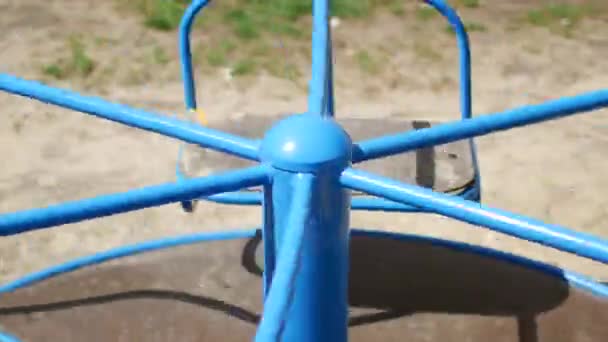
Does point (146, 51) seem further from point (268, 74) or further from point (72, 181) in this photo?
point (72, 181)

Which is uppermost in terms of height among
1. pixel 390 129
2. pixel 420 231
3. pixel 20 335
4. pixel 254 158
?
pixel 254 158

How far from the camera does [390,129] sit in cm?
145

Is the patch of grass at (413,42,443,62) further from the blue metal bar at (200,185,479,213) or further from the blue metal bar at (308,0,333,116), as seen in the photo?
the blue metal bar at (308,0,333,116)

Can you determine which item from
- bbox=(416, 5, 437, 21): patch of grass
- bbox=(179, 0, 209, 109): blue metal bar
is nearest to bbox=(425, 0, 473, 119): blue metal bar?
bbox=(179, 0, 209, 109): blue metal bar

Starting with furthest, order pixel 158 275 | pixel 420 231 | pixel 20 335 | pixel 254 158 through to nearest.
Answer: pixel 420 231 → pixel 158 275 → pixel 20 335 → pixel 254 158

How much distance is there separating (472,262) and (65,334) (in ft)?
1.99

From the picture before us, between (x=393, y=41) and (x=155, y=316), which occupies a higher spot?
(x=393, y=41)

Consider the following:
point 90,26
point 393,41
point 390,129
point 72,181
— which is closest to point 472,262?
point 390,129

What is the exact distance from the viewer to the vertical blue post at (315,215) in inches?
24.1

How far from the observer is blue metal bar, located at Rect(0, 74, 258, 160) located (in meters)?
0.70

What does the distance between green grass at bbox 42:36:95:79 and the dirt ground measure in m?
0.04

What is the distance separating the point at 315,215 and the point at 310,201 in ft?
0.08

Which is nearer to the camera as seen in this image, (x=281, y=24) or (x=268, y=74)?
(x=268, y=74)

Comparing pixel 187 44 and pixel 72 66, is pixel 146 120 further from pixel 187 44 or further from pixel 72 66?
pixel 72 66
